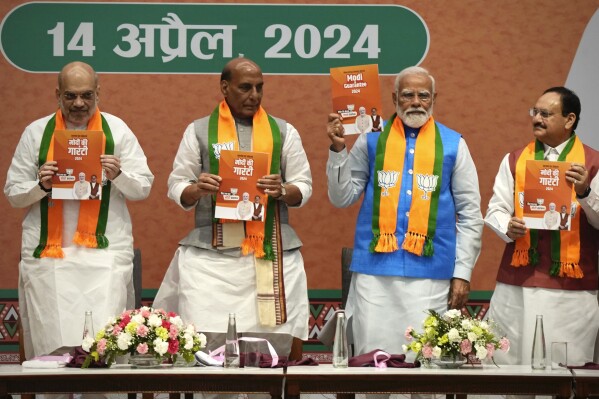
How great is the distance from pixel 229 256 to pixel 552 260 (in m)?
1.60

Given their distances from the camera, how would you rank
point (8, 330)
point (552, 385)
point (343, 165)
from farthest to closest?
point (8, 330)
point (343, 165)
point (552, 385)

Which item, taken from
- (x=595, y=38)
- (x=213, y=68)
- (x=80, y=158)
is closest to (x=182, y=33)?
(x=213, y=68)

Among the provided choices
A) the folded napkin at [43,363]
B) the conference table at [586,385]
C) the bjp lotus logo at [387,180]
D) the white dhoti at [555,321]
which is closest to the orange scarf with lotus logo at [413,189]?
the bjp lotus logo at [387,180]

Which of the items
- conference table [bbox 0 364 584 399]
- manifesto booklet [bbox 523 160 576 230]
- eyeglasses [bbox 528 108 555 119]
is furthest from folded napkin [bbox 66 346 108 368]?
eyeglasses [bbox 528 108 555 119]

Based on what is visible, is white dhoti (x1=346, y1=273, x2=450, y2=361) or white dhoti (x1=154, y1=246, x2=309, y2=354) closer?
white dhoti (x1=346, y1=273, x2=450, y2=361)

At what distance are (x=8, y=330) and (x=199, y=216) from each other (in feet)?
7.11

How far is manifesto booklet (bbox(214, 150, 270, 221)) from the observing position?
5.27 metres

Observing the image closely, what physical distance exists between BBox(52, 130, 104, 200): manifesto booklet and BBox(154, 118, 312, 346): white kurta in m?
0.39

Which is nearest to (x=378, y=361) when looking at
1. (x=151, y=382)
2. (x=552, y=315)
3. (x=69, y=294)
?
(x=151, y=382)

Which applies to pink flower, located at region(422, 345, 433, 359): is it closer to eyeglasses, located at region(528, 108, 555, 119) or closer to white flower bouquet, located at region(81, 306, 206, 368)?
white flower bouquet, located at region(81, 306, 206, 368)

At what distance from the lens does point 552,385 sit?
428 cm

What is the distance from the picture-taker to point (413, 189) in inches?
215

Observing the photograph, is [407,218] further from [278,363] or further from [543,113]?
[278,363]

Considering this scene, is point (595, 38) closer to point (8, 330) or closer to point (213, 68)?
point (213, 68)
